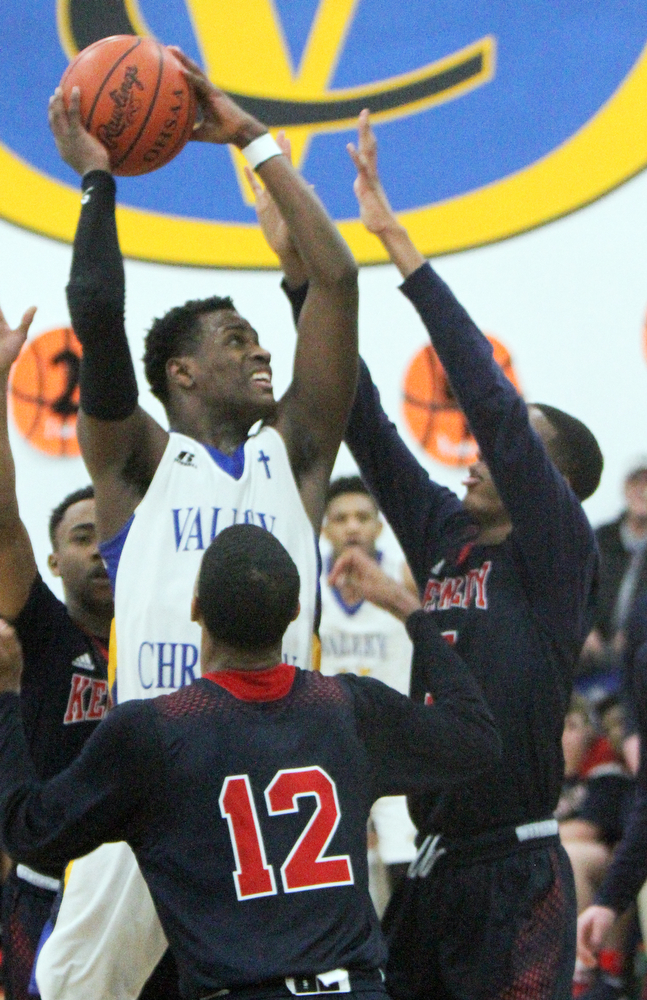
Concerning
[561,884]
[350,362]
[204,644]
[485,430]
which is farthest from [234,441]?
[561,884]

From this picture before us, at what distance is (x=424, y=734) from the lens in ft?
7.86

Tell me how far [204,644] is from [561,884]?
126 cm

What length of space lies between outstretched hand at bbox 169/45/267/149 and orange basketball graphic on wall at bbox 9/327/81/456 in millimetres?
4337

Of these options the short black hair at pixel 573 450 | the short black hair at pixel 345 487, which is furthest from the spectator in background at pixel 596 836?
the short black hair at pixel 573 450

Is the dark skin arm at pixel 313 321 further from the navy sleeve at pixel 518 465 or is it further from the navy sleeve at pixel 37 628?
the navy sleeve at pixel 37 628

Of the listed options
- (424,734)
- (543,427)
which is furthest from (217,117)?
(424,734)

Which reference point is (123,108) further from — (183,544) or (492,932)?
(492,932)

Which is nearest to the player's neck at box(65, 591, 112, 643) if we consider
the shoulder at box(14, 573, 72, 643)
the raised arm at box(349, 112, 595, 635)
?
the shoulder at box(14, 573, 72, 643)

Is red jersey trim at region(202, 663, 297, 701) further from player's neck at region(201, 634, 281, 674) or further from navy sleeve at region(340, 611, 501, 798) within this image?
navy sleeve at region(340, 611, 501, 798)

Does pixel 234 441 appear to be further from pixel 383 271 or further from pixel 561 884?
pixel 383 271

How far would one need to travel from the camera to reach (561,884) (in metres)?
3.13

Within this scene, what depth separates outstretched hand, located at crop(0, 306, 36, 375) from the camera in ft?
10.0

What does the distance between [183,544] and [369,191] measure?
115 centimetres

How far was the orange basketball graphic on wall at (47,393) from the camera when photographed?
292 inches
